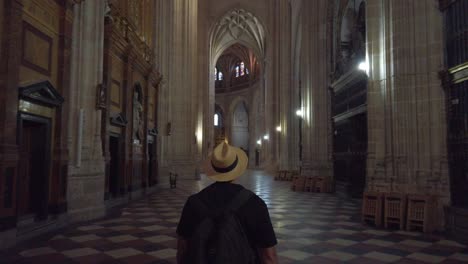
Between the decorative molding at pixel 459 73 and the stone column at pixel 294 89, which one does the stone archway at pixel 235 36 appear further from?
the decorative molding at pixel 459 73

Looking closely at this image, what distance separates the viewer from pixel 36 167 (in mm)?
6898

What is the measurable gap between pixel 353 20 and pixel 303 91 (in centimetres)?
505

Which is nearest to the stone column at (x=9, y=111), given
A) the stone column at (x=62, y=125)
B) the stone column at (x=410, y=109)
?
the stone column at (x=62, y=125)

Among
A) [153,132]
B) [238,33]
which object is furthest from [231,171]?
[238,33]

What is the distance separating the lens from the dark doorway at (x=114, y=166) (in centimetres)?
1098

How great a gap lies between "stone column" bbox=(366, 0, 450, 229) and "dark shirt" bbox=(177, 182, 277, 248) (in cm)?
677

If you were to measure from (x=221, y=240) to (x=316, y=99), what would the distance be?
15.0 meters

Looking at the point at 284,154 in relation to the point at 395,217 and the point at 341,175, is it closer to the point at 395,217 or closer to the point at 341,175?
the point at 341,175

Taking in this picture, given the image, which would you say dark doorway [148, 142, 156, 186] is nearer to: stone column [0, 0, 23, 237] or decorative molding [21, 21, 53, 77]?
decorative molding [21, 21, 53, 77]

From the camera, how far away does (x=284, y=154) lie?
2583cm

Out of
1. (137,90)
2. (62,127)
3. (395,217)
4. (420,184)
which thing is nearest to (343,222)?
(395,217)

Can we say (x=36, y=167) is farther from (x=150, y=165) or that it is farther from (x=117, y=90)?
(x=150, y=165)

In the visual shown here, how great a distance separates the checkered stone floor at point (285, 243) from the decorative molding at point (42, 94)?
243 cm

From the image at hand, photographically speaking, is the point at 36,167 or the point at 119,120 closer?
the point at 36,167
